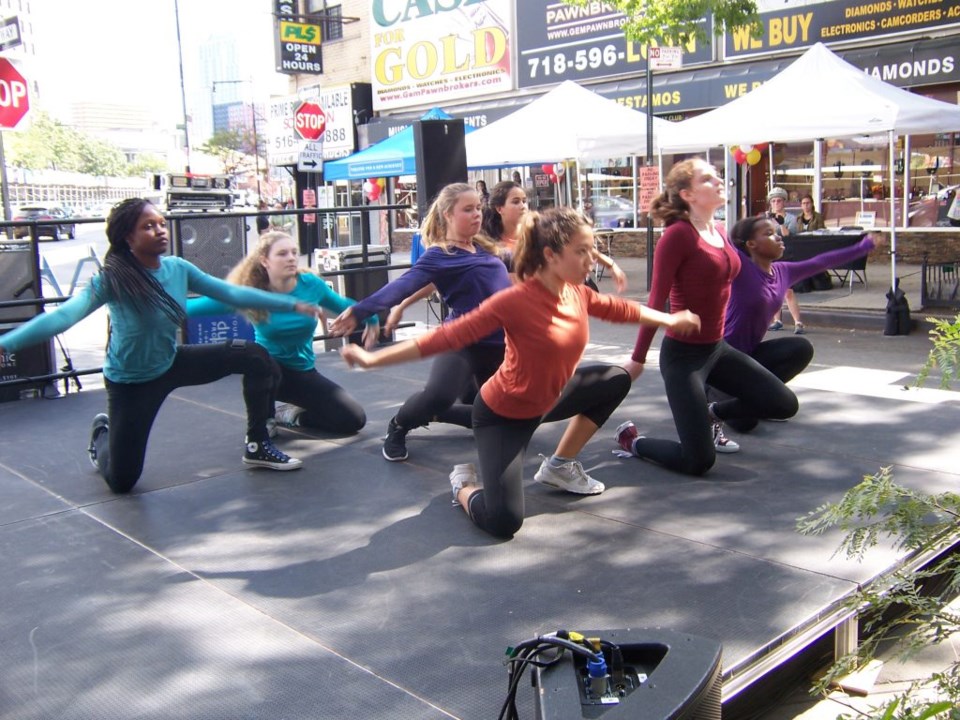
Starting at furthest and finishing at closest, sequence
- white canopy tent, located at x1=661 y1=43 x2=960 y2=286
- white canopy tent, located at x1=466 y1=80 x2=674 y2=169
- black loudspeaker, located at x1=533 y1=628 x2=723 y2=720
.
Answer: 1. white canopy tent, located at x1=466 y1=80 x2=674 y2=169
2. white canopy tent, located at x1=661 y1=43 x2=960 y2=286
3. black loudspeaker, located at x1=533 y1=628 x2=723 y2=720

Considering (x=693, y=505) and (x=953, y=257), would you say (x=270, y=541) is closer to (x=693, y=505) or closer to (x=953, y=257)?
(x=693, y=505)

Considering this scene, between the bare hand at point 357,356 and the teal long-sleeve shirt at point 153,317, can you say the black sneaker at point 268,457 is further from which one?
the bare hand at point 357,356

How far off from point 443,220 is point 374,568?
6.60ft

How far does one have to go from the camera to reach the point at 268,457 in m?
5.41

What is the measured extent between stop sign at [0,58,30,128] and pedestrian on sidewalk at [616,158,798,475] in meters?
7.00

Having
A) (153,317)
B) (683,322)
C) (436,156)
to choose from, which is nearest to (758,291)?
(683,322)

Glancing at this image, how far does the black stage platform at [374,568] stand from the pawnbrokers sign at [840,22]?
10368 mm

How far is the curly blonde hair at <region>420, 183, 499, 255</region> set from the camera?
508cm

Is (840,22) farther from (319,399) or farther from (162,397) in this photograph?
(162,397)

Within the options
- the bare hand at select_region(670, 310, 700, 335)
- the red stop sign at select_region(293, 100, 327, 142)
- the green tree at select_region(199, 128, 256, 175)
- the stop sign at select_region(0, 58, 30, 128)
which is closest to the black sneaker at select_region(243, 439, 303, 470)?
the bare hand at select_region(670, 310, 700, 335)

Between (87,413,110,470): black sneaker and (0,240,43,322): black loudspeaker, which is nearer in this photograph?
(87,413,110,470): black sneaker

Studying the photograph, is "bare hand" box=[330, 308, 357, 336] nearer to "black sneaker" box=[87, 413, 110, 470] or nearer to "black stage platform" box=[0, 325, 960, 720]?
"black stage platform" box=[0, 325, 960, 720]

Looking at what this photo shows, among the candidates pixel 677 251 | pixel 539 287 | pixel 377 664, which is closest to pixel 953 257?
pixel 677 251

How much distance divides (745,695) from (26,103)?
8.87 metres
